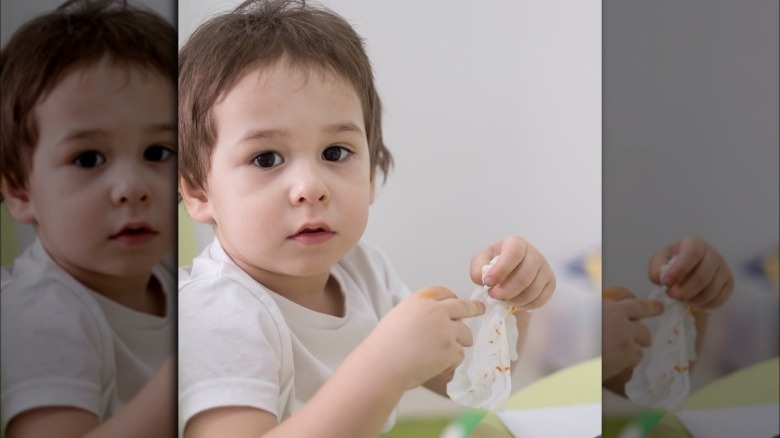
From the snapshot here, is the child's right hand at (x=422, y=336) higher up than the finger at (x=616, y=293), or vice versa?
the child's right hand at (x=422, y=336)

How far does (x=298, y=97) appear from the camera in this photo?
122cm

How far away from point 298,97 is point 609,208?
0.55m

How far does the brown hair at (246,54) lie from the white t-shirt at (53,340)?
0.22 m

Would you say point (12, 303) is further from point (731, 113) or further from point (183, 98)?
point (731, 113)

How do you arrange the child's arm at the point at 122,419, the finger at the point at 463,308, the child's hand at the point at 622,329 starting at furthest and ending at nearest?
the child's hand at the point at 622,329, the finger at the point at 463,308, the child's arm at the point at 122,419

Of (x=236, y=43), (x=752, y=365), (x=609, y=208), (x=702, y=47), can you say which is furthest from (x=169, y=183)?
(x=752, y=365)

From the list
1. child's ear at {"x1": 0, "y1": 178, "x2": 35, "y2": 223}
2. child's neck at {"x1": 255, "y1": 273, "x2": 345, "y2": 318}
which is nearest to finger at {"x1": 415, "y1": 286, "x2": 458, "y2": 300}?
child's neck at {"x1": 255, "y1": 273, "x2": 345, "y2": 318}

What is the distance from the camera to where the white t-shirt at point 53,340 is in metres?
1.19

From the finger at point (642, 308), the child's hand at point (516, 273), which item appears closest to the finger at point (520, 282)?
the child's hand at point (516, 273)

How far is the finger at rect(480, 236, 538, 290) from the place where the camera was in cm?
131

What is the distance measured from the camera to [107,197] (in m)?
1.22

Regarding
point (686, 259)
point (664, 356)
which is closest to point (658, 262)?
point (686, 259)

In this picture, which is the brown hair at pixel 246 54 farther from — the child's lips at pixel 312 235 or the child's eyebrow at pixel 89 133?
the child's lips at pixel 312 235

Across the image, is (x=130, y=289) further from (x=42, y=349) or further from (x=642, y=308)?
(x=642, y=308)
